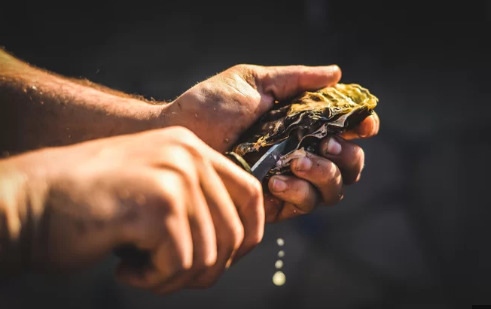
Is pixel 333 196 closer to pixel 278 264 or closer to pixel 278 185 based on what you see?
pixel 278 185

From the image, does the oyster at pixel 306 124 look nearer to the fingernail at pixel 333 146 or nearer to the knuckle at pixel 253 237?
Result: the fingernail at pixel 333 146

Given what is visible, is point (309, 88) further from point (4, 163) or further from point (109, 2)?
point (109, 2)

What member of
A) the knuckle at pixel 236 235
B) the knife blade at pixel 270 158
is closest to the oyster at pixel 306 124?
the knife blade at pixel 270 158

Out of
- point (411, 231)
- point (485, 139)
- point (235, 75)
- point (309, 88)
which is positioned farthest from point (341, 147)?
point (485, 139)

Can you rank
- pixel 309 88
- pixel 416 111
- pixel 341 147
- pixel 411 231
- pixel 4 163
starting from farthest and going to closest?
pixel 416 111 < pixel 411 231 < pixel 309 88 < pixel 341 147 < pixel 4 163

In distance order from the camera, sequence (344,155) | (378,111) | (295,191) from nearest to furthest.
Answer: (295,191) → (344,155) → (378,111)

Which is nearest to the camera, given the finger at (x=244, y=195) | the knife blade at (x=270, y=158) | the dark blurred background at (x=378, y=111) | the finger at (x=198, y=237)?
the finger at (x=198, y=237)

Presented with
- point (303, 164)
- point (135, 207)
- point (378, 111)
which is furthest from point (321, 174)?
point (378, 111)
